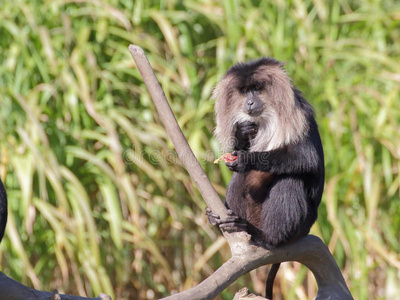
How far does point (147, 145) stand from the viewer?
5.02m

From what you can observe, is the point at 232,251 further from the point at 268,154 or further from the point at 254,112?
the point at 254,112

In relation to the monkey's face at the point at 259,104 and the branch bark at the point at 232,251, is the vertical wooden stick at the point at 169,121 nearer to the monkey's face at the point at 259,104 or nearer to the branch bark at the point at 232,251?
the branch bark at the point at 232,251

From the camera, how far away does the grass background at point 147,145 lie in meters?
4.63

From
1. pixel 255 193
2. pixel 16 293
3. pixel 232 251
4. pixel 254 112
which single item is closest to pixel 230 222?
pixel 232 251

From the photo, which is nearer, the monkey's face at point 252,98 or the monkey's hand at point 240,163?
the monkey's hand at point 240,163

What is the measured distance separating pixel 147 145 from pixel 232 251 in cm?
231

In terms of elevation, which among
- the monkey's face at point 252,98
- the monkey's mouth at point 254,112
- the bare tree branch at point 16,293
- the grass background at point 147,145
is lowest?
the grass background at point 147,145

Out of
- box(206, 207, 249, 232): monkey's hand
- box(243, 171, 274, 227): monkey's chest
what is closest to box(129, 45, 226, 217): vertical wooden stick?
box(206, 207, 249, 232): monkey's hand

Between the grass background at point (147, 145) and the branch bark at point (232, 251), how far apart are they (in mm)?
1573

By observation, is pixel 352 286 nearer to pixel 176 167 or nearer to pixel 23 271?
pixel 176 167

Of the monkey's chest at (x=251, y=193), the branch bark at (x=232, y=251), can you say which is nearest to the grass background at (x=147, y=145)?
the monkey's chest at (x=251, y=193)

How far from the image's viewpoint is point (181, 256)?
16.7 ft

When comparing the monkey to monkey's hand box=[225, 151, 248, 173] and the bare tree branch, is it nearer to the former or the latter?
monkey's hand box=[225, 151, 248, 173]

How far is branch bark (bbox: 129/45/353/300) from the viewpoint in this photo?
2.61 meters
